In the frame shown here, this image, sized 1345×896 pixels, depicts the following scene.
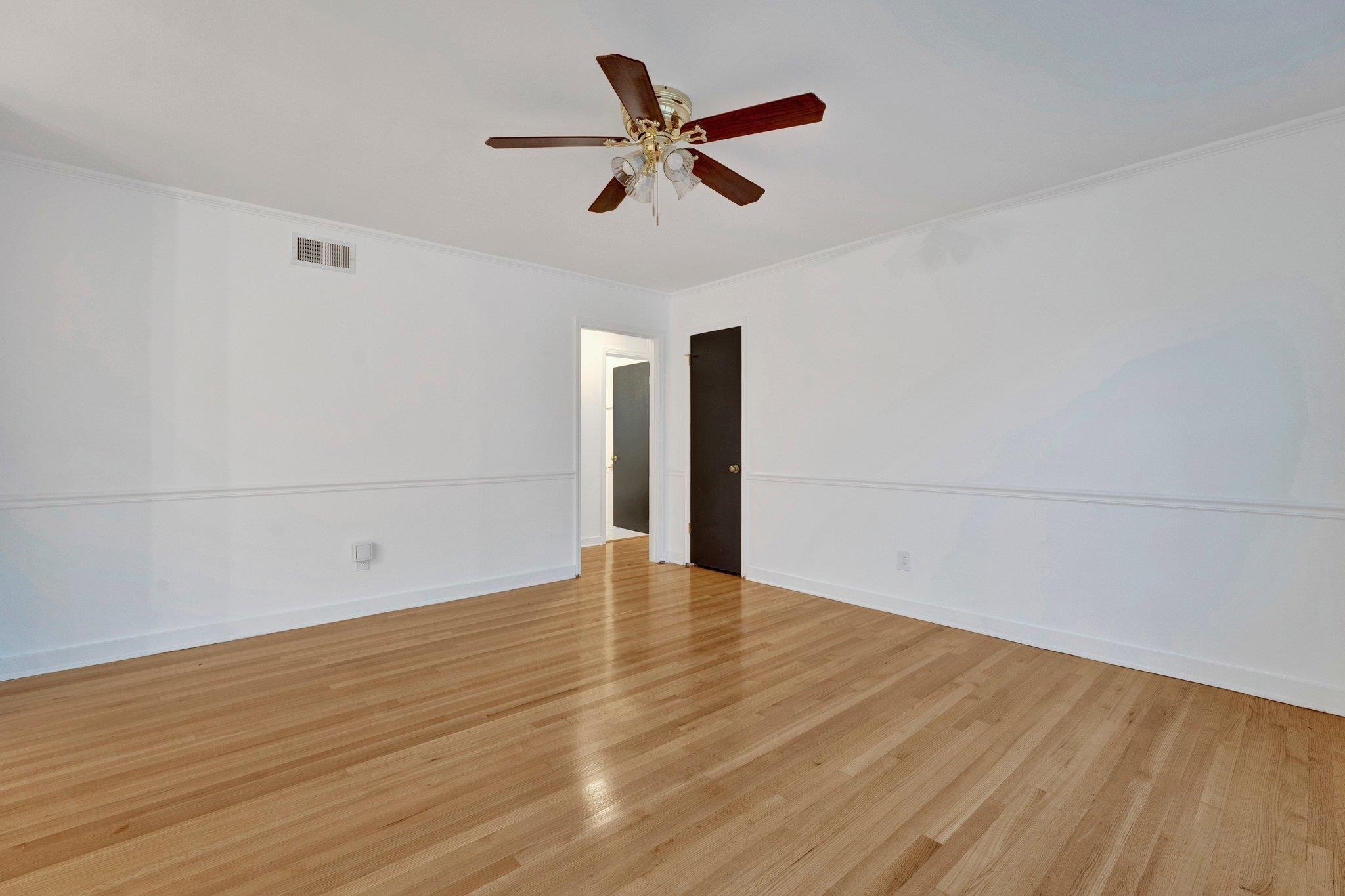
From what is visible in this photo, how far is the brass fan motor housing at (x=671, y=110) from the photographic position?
2.34m

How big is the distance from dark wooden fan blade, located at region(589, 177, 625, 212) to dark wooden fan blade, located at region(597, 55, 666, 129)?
1.76ft

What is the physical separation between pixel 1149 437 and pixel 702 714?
2.73m

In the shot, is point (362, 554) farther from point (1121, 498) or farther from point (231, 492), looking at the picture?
point (1121, 498)

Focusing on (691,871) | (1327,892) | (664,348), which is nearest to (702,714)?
(691,871)

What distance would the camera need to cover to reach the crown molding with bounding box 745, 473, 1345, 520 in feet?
8.95

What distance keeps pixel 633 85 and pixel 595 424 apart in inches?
200

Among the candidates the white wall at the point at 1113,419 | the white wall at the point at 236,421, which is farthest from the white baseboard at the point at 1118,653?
the white wall at the point at 236,421

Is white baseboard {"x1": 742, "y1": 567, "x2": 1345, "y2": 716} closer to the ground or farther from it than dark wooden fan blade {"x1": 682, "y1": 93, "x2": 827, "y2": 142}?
closer to the ground

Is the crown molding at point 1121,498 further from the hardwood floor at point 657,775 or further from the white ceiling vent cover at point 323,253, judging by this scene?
the white ceiling vent cover at point 323,253

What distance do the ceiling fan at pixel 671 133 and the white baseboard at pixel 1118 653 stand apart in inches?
115

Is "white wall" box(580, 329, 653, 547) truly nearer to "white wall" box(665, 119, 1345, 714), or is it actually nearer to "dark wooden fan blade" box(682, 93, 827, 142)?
"white wall" box(665, 119, 1345, 714)

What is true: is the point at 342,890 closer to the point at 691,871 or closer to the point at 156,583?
the point at 691,871

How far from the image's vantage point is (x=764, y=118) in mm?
2139

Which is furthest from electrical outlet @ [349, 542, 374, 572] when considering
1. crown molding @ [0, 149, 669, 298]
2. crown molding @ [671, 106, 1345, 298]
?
crown molding @ [671, 106, 1345, 298]
